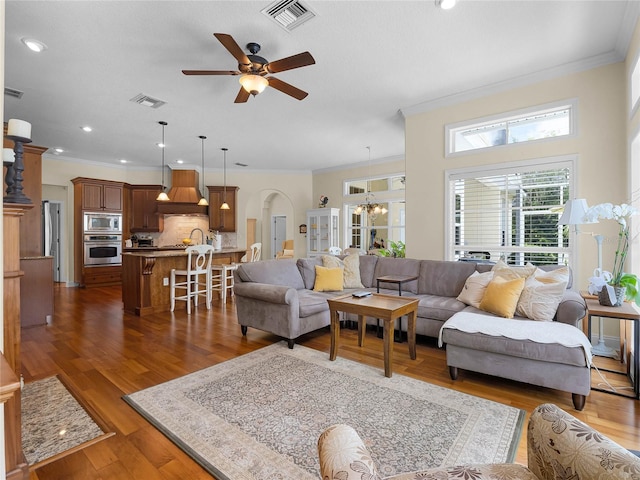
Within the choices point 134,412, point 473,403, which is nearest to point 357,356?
point 473,403

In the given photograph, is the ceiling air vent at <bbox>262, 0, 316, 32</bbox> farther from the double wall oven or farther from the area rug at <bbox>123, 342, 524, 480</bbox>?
the double wall oven

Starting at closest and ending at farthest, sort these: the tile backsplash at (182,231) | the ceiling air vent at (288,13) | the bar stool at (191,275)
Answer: the ceiling air vent at (288,13), the bar stool at (191,275), the tile backsplash at (182,231)

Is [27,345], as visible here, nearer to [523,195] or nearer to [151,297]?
[151,297]

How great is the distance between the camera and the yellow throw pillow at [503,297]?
2922 mm

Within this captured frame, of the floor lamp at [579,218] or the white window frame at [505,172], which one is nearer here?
the floor lamp at [579,218]

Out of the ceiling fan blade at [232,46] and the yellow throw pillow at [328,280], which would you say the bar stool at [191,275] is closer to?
the yellow throw pillow at [328,280]

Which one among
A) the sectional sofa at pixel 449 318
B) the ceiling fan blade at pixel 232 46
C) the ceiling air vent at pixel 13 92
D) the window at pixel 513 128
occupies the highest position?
the ceiling air vent at pixel 13 92

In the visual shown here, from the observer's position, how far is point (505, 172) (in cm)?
411

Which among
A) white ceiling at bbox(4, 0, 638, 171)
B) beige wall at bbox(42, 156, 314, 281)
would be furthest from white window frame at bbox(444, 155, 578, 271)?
beige wall at bbox(42, 156, 314, 281)

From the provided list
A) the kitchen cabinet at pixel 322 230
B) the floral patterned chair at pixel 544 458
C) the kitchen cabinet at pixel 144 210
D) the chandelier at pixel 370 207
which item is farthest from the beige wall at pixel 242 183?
the floral patterned chair at pixel 544 458

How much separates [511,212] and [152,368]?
440 centimetres

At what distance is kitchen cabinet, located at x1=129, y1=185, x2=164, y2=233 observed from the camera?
8.03 metres

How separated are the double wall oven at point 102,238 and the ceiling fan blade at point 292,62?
21.5 feet

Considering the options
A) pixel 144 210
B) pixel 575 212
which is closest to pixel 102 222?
pixel 144 210
